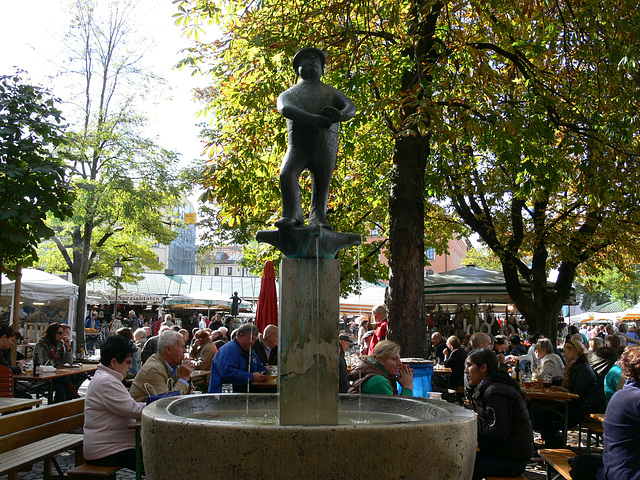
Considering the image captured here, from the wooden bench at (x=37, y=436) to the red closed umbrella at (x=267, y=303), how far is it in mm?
3803

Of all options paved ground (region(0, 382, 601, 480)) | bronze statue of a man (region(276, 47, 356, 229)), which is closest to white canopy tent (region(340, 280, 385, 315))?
paved ground (region(0, 382, 601, 480))

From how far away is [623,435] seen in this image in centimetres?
384

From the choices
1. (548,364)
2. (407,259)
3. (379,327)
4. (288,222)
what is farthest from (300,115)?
(548,364)

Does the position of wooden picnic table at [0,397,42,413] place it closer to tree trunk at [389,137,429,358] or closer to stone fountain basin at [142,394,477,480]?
stone fountain basin at [142,394,477,480]

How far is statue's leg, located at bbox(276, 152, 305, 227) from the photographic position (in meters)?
4.11

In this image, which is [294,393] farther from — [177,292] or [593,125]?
[177,292]

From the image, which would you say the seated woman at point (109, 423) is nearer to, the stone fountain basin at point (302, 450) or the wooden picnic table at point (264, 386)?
the stone fountain basin at point (302, 450)

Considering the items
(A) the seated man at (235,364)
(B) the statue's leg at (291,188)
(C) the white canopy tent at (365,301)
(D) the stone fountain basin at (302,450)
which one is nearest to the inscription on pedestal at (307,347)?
(B) the statue's leg at (291,188)

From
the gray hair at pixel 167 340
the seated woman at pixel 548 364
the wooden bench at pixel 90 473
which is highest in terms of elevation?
the gray hair at pixel 167 340

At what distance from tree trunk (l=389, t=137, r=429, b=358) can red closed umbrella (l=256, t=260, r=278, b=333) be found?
2011 mm

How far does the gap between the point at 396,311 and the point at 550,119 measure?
13.4 feet

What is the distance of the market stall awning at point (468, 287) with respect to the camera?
13625mm

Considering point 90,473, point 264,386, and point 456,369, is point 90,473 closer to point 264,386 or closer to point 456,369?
point 264,386

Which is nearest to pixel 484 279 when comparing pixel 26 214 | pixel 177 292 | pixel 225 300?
pixel 26 214
